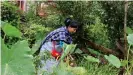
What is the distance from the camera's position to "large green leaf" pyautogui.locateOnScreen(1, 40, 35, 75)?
10.9 feet

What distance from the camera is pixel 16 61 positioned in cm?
337

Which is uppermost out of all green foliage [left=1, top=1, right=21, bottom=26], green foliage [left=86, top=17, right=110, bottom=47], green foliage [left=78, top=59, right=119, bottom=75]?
green foliage [left=1, top=1, right=21, bottom=26]

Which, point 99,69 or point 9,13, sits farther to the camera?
point 9,13

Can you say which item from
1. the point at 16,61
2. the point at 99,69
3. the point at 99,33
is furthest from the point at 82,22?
the point at 16,61

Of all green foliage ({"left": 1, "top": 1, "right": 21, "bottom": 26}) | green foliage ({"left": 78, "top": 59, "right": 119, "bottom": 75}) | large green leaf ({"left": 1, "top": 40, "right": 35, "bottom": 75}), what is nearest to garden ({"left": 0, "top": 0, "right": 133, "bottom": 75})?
green foliage ({"left": 1, "top": 1, "right": 21, "bottom": 26})

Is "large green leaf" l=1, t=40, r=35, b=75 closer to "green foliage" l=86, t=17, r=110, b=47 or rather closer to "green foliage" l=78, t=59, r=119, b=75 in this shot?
"green foliage" l=78, t=59, r=119, b=75

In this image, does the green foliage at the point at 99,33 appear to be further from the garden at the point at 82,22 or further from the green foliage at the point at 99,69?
the green foliage at the point at 99,69

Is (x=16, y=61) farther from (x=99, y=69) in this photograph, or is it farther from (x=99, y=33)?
(x=99, y=33)

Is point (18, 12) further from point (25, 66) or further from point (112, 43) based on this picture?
point (25, 66)

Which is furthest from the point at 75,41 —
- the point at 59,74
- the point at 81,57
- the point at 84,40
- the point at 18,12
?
the point at 59,74

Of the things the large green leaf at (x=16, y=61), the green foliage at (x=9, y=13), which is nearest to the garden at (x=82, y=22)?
the green foliage at (x=9, y=13)

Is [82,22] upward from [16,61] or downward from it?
downward

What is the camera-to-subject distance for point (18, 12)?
8.60m

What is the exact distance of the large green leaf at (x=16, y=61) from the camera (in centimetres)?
332
